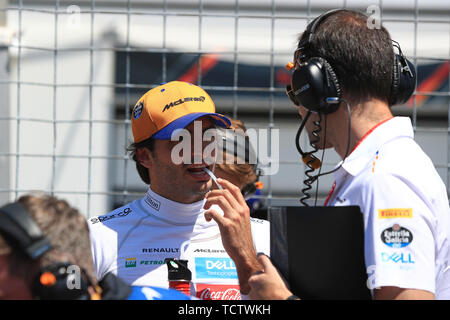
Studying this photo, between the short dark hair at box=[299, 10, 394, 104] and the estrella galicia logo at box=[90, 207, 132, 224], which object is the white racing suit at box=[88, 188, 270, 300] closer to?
the estrella galicia logo at box=[90, 207, 132, 224]

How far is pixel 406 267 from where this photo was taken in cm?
134

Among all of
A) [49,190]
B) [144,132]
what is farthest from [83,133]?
[144,132]

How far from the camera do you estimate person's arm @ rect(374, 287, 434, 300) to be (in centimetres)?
133

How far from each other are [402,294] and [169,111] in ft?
3.79

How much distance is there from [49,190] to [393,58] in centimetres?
256

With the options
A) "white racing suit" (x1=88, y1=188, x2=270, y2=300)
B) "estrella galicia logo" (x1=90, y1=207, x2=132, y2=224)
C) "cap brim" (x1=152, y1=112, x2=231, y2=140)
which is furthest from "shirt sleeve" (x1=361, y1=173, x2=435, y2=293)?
"estrella galicia logo" (x1=90, y1=207, x2=132, y2=224)

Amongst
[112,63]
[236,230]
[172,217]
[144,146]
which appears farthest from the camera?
[112,63]

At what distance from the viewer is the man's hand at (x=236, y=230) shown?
1691mm

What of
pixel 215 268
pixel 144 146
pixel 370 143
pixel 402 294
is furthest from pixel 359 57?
pixel 144 146

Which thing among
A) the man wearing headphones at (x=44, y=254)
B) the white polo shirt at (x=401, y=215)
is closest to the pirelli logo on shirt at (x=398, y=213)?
the white polo shirt at (x=401, y=215)

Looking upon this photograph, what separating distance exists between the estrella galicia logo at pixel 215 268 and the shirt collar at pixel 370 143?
75cm

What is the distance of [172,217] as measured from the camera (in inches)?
88.3

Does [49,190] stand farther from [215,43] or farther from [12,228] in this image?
[12,228]

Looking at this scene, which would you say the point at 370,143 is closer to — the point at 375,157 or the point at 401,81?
the point at 375,157
